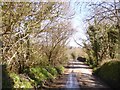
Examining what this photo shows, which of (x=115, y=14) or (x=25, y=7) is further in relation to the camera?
(x=115, y=14)

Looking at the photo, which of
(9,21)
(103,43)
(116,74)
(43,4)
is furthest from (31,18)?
(103,43)

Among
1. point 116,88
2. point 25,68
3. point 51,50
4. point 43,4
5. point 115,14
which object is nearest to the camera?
point 43,4

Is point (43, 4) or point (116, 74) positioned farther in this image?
point (116, 74)

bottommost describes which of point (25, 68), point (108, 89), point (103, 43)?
point (108, 89)

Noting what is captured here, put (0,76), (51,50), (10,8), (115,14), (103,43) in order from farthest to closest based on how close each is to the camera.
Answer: (103,43)
(51,50)
(115,14)
(10,8)
(0,76)

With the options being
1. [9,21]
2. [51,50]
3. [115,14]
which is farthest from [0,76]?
[51,50]

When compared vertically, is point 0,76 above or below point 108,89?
above

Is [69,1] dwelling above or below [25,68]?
above

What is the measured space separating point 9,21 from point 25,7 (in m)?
1.10

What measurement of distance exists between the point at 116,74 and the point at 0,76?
1021 cm

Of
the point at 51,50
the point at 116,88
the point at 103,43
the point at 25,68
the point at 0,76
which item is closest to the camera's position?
the point at 0,76

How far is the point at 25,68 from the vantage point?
20.2 m

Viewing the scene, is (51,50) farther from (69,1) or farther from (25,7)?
(25,7)

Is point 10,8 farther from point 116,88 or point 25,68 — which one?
point 116,88
